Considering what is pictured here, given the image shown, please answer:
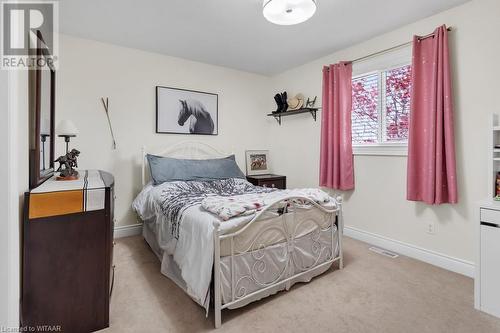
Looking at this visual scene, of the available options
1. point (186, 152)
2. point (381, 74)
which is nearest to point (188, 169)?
point (186, 152)

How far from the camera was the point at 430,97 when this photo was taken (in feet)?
7.86

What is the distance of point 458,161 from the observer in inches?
92.3

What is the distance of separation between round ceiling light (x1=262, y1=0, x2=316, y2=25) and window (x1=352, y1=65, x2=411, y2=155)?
1452 mm

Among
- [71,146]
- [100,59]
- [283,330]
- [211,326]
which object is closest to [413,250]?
[283,330]

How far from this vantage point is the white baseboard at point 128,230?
3266 mm

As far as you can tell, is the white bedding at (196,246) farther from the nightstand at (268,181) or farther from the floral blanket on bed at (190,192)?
the nightstand at (268,181)

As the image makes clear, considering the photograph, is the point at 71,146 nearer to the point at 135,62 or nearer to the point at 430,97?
the point at 135,62

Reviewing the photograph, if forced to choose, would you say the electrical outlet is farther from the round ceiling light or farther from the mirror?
the mirror

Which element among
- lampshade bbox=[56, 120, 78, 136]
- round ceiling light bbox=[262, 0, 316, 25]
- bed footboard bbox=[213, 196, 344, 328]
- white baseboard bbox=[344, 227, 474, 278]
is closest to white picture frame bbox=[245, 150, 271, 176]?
white baseboard bbox=[344, 227, 474, 278]

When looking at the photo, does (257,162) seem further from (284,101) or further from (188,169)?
(188,169)

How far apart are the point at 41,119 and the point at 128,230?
1.93 metres

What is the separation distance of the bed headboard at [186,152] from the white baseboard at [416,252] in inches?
86.4

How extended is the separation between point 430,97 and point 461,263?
1.55 metres

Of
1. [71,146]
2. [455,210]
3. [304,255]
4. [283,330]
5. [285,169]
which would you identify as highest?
[71,146]
